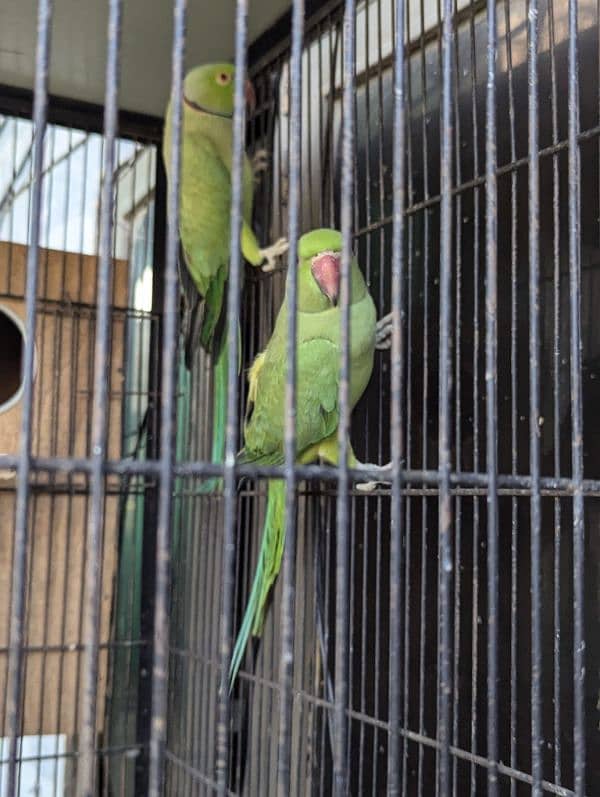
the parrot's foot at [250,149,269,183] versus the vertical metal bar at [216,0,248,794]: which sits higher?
the parrot's foot at [250,149,269,183]

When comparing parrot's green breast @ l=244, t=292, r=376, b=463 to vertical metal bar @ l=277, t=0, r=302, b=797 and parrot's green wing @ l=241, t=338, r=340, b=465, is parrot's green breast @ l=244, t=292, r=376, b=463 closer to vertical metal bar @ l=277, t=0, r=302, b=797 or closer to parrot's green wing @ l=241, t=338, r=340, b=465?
parrot's green wing @ l=241, t=338, r=340, b=465

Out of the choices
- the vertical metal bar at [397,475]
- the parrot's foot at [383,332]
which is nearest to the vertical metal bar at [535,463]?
the vertical metal bar at [397,475]

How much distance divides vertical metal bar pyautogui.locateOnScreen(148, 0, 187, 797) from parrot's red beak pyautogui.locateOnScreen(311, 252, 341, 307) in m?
0.68

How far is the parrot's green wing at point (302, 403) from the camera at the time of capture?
3.80ft

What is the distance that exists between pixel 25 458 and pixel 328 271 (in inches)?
31.4

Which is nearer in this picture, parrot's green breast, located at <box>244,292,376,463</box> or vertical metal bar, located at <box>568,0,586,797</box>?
vertical metal bar, located at <box>568,0,586,797</box>

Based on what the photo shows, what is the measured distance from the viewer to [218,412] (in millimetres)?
1653

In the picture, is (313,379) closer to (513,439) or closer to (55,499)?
(513,439)

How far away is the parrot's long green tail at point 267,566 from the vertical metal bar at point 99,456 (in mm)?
682

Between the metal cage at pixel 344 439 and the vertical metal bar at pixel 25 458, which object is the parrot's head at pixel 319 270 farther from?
the vertical metal bar at pixel 25 458

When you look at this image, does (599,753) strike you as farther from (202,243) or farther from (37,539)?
(37,539)

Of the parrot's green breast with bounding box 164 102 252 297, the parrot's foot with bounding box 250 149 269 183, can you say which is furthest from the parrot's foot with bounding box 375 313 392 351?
the parrot's foot with bounding box 250 149 269 183

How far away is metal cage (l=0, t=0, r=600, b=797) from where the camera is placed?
1.72ft

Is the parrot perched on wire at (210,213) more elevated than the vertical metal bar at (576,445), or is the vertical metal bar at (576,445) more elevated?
the parrot perched on wire at (210,213)
